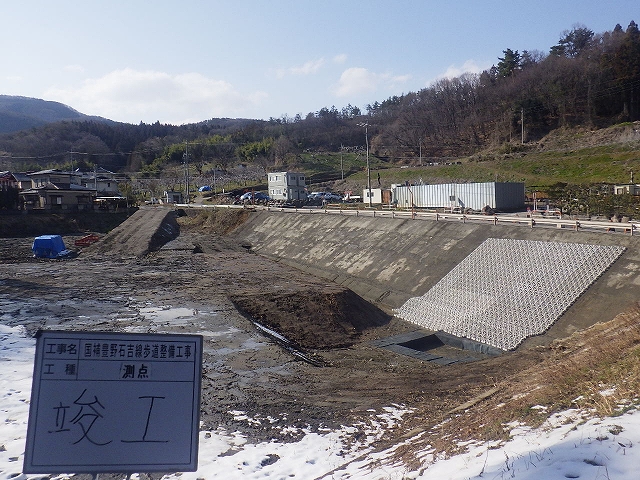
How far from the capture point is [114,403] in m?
4.96

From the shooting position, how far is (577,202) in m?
38.5

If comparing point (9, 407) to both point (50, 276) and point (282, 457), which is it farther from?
point (50, 276)

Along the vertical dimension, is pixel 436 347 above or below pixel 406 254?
below

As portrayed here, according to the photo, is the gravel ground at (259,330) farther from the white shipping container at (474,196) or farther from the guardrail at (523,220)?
the white shipping container at (474,196)

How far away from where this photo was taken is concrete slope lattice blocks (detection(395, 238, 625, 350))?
69.1 ft

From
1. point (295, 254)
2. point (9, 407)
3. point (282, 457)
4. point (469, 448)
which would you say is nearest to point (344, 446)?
point (282, 457)

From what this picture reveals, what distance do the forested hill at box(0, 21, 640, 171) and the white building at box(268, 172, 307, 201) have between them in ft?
42.8

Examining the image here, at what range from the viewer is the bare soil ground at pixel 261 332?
1273 cm

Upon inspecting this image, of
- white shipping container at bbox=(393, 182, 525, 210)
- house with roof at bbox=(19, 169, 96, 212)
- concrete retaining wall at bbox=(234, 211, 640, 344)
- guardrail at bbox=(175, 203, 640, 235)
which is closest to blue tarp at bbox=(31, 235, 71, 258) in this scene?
concrete retaining wall at bbox=(234, 211, 640, 344)

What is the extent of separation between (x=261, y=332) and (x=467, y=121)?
95.7 metres

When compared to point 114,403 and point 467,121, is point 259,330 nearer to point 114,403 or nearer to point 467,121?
point 114,403

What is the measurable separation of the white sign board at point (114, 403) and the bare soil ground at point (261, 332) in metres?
5.66

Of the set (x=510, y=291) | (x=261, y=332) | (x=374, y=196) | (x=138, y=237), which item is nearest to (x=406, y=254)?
(x=510, y=291)

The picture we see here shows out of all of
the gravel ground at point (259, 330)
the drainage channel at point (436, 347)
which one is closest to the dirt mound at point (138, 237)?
the gravel ground at point (259, 330)
